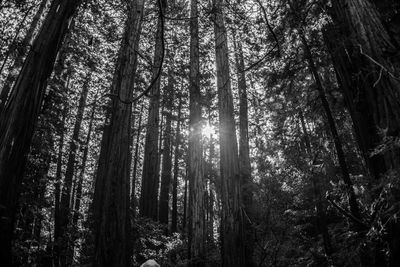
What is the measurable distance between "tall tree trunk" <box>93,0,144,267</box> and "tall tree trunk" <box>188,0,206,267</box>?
6.27 ft

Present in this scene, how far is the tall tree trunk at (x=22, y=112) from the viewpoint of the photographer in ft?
10.0

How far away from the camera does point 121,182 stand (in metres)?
5.43

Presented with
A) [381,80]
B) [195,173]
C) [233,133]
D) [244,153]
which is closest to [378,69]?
[381,80]

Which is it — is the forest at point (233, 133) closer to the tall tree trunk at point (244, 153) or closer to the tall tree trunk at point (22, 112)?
the tall tree trunk at point (22, 112)

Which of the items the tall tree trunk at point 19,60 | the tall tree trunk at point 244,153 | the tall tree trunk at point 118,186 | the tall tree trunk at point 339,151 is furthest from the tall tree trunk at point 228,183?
the tall tree trunk at point 19,60

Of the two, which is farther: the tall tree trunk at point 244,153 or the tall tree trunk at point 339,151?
the tall tree trunk at point 244,153

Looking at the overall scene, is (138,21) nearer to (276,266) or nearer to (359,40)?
(359,40)

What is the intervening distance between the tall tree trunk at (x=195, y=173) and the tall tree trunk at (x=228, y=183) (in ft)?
2.89

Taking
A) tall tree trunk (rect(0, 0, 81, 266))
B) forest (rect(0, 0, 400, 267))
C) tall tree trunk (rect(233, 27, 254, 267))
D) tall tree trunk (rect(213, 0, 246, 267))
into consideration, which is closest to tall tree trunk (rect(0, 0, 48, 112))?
forest (rect(0, 0, 400, 267))

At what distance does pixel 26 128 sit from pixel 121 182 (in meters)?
2.32

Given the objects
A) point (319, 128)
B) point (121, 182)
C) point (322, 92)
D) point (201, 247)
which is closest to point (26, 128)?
point (121, 182)

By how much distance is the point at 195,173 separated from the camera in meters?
7.65

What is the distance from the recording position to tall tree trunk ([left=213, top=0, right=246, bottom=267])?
19.4ft

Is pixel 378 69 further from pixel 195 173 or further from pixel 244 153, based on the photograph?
pixel 244 153
